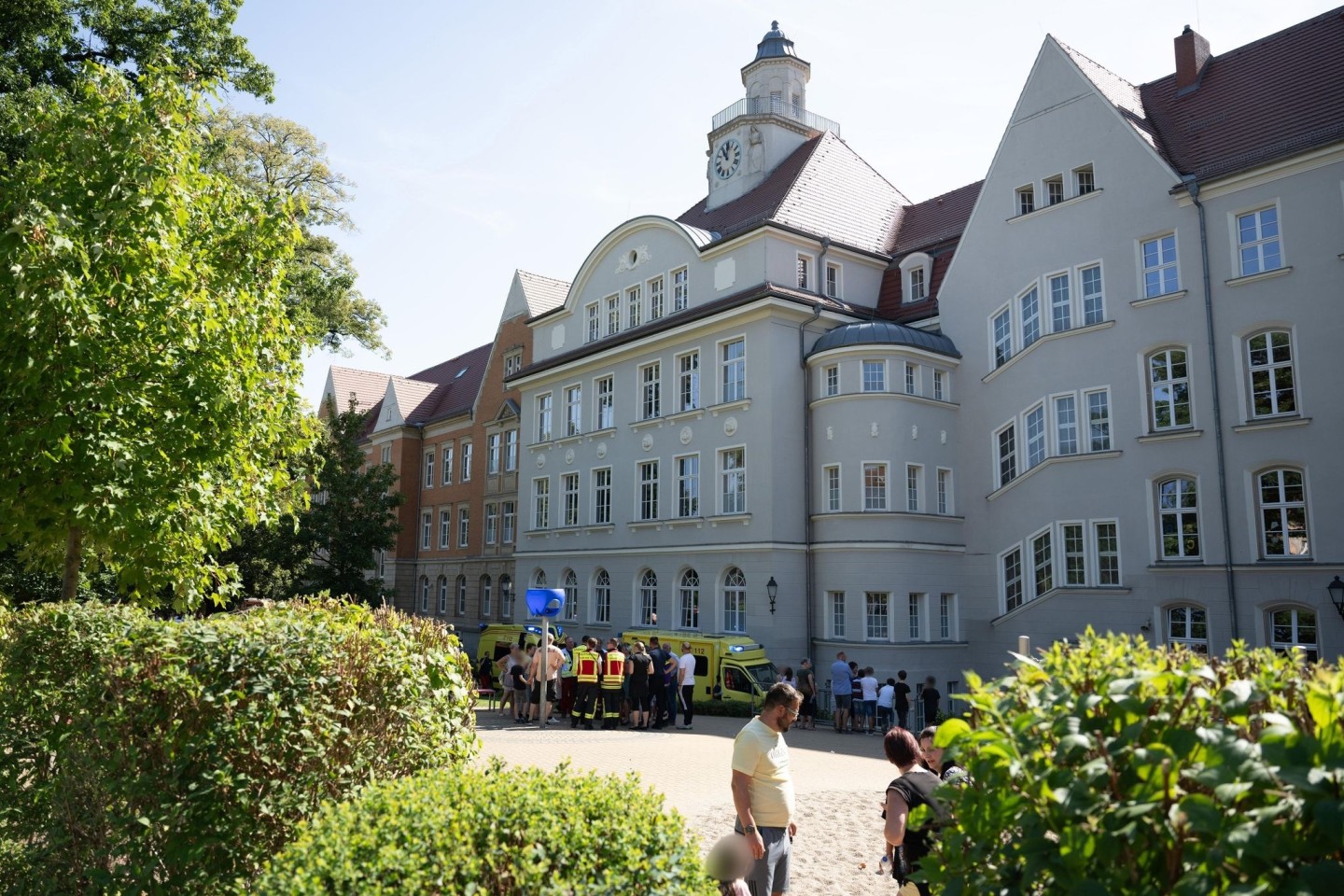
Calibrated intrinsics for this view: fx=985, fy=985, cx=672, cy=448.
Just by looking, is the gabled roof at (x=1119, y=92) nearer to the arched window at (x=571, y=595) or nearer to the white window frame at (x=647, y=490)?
the white window frame at (x=647, y=490)

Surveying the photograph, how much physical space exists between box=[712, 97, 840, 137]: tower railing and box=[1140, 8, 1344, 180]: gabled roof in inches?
563

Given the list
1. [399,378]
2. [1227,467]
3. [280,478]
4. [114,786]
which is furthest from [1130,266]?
[399,378]

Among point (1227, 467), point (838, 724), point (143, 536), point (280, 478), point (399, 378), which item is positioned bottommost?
point (838, 724)

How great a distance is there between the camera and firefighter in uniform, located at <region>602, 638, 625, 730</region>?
20375 millimetres

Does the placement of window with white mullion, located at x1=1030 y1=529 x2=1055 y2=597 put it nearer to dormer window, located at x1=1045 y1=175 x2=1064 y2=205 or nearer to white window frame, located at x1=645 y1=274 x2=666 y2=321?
dormer window, located at x1=1045 y1=175 x2=1064 y2=205

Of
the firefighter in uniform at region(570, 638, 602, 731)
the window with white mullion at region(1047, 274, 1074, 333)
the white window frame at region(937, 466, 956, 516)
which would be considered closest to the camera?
the firefighter in uniform at region(570, 638, 602, 731)

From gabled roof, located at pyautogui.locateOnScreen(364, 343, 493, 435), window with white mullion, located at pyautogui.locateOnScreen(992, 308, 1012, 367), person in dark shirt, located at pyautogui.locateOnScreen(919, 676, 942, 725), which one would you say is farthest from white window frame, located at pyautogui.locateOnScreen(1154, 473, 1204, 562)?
gabled roof, located at pyautogui.locateOnScreen(364, 343, 493, 435)

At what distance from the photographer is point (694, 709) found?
2456cm

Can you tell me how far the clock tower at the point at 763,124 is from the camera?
38188 millimetres

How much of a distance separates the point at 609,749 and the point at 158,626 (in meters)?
11.8

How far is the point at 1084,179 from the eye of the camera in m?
26.0

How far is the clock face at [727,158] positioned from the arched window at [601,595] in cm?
1658

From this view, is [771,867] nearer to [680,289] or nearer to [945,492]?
[945,492]

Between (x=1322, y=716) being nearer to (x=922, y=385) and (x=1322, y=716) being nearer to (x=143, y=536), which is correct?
(x=143, y=536)
